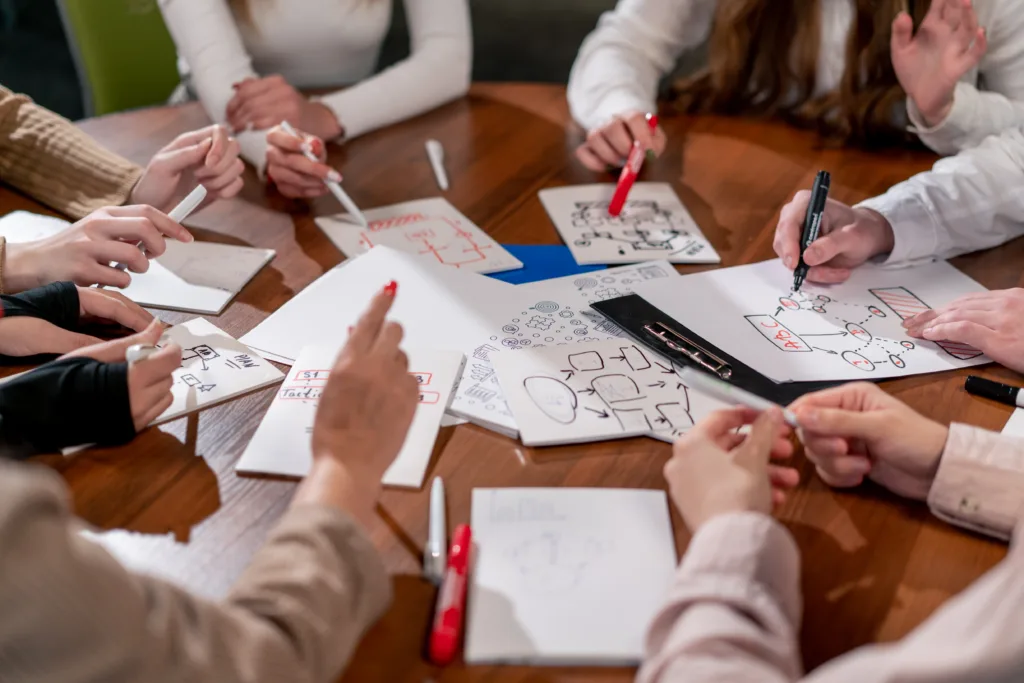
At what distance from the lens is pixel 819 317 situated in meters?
1.02

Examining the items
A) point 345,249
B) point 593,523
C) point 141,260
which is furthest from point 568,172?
point 593,523

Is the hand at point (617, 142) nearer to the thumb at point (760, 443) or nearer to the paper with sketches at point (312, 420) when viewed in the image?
the paper with sketches at point (312, 420)

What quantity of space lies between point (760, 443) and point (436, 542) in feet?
0.91

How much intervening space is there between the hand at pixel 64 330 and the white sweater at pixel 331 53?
1.37 ft

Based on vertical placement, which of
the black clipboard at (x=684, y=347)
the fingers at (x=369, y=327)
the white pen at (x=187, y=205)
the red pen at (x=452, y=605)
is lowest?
the black clipboard at (x=684, y=347)

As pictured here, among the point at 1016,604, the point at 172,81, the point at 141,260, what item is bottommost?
the point at 172,81

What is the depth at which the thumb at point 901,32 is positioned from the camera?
48.8 inches

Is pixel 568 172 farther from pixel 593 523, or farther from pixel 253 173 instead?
pixel 593 523

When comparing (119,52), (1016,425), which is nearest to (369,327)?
(1016,425)

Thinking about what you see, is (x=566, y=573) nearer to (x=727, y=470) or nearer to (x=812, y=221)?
(x=727, y=470)

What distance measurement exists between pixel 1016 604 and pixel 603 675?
0.89ft

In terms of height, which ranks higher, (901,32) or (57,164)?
(901,32)

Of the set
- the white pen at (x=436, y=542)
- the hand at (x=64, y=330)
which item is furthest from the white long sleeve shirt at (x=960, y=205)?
the hand at (x=64, y=330)

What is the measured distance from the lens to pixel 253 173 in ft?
4.40
